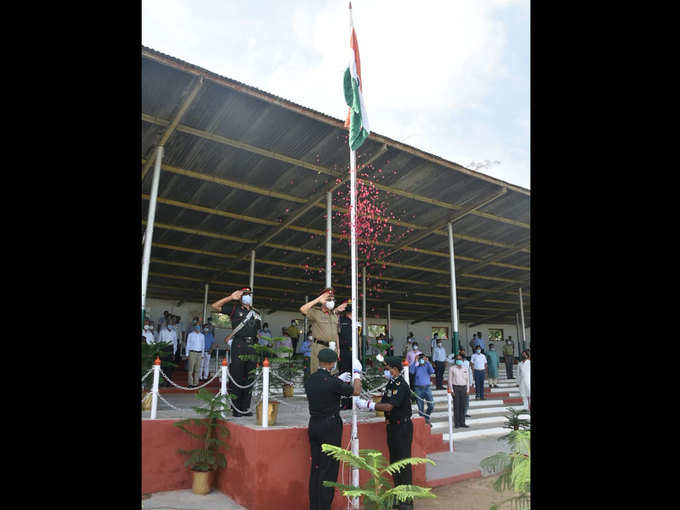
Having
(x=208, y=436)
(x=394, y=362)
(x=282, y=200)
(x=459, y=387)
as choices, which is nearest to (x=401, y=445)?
(x=394, y=362)

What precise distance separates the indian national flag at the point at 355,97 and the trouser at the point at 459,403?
6603 millimetres

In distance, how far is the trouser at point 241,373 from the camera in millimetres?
6371

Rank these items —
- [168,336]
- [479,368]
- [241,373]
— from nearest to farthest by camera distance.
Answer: [241,373], [168,336], [479,368]

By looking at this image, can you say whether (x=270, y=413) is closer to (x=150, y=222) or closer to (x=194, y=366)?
(x=150, y=222)

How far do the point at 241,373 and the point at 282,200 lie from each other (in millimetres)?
5972

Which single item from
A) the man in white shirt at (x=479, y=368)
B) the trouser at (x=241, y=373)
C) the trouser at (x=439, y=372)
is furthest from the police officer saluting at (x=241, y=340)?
the trouser at (x=439, y=372)

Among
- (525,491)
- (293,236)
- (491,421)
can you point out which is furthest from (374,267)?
(525,491)

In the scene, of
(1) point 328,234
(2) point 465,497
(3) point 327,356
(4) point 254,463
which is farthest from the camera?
(1) point 328,234

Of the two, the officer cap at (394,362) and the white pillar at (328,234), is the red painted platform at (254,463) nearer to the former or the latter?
the officer cap at (394,362)

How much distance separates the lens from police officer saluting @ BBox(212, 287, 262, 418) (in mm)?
6379

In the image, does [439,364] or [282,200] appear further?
[439,364]

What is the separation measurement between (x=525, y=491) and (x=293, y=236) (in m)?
11.2

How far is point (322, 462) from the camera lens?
4.36 metres
